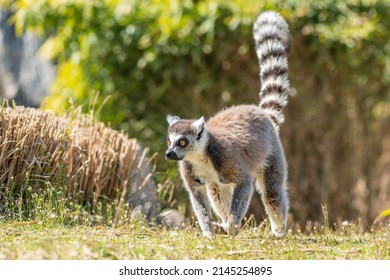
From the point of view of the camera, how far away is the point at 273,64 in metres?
8.05

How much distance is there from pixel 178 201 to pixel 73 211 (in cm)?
425

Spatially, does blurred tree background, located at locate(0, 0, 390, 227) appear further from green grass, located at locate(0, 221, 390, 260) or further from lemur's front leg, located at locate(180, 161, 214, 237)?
green grass, located at locate(0, 221, 390, 260)

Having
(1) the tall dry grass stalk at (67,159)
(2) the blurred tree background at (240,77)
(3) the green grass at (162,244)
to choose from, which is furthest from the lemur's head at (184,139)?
(2) the blurred tree background at (240,77)

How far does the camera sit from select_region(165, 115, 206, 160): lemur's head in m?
6.68

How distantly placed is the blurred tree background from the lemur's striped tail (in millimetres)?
3077

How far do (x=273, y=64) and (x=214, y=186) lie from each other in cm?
159

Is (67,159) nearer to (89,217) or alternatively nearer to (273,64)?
(89,217)

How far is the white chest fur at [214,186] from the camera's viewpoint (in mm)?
6922

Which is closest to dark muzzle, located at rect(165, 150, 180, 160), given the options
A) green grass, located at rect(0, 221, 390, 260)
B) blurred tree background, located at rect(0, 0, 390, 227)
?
green grass, located at rect(0, 221, 390, 260)

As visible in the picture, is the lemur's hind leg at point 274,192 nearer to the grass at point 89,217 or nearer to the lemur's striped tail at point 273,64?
the grass at point 89,217

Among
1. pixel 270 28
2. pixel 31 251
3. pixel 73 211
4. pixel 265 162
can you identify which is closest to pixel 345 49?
pixel 270 28

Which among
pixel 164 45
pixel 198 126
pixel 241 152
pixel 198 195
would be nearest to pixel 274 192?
pixel 241 152

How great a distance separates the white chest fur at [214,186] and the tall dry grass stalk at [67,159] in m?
0.97

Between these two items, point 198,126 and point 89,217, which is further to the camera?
point 89,217
